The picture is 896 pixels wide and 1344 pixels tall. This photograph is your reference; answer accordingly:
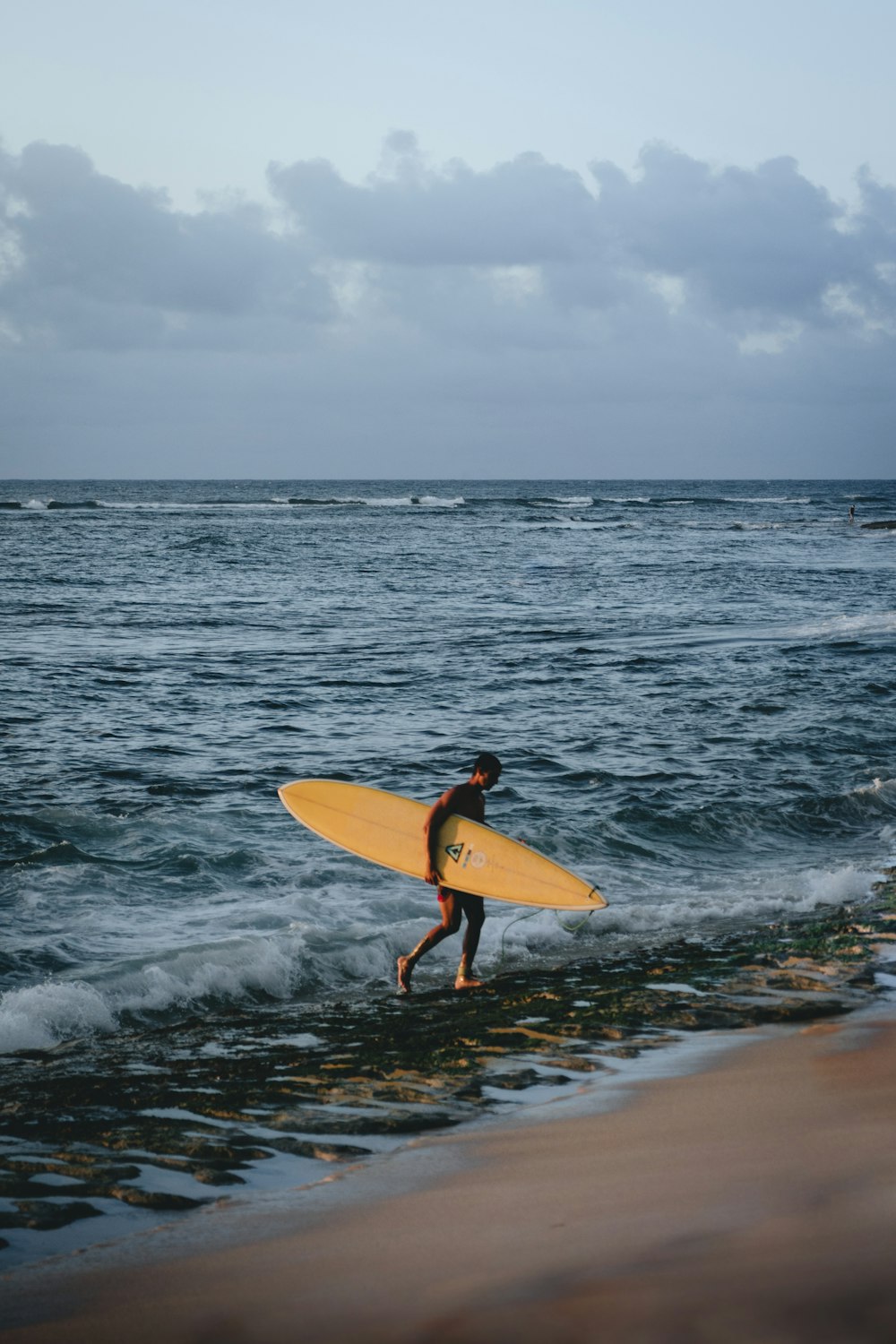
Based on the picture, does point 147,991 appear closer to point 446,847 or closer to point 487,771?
point 446,847

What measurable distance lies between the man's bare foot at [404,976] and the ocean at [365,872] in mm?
139

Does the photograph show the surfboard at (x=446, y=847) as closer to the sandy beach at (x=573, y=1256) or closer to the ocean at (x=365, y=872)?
the ocean at (x=365, y=872)

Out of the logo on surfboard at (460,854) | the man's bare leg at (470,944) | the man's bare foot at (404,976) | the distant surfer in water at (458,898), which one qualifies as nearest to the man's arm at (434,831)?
the distant surfer in water at (458,898)

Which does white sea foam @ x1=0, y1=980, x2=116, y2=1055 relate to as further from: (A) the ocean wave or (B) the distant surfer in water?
(B) the distant surfer in water

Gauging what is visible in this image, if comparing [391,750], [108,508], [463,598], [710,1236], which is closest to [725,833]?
[391,750]

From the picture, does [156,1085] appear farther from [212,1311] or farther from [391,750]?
[391,750]

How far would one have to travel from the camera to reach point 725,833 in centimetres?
1277

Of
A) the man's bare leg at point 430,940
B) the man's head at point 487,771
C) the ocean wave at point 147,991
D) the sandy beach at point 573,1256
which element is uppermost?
the man's head at point 487,771

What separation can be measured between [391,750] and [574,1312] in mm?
12484

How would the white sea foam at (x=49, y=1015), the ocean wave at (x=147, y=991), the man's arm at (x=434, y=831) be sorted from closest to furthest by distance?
the white sea foam at (x=49, y=1015) < the ocean wave at (x=147, y=991) < the man's arm at (x=434, y=831)

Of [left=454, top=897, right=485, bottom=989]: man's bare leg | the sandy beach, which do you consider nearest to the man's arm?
[left=454, top=897, right=485, bottom=989]: man's bare leg

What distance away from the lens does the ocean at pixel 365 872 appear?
552 centimetres

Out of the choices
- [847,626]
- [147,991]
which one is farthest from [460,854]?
[847,626]

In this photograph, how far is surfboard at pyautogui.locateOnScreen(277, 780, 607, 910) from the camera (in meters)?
8.52
